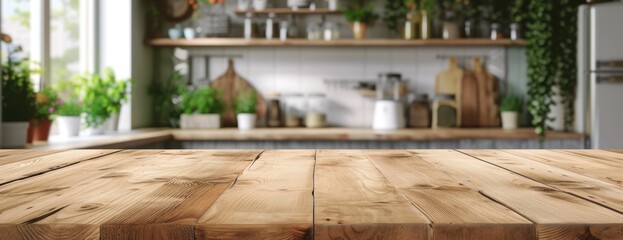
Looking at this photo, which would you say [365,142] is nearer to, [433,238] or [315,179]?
[315,179]

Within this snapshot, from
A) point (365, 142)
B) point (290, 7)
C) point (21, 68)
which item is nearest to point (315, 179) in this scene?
point (21, 68)

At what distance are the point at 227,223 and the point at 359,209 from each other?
176mm

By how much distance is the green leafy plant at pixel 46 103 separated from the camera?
2996 millimetres

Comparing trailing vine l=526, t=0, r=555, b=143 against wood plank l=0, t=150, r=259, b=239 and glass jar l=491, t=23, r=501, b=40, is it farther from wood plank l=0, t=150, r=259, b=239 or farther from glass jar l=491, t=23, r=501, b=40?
wood plank l=0, t=150, r=259, b=239

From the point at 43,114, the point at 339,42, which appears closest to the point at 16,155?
the point at 43,114

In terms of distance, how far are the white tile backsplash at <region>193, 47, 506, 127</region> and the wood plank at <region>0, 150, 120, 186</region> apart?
9.92 feet

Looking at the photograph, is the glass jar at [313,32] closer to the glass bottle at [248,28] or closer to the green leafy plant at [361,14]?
the green leafy plant at [361,14]

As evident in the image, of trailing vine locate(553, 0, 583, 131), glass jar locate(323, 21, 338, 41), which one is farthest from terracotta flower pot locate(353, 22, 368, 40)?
trailing vine locate(553, 0, 583, 131)

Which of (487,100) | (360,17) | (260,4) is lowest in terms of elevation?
(487,100)

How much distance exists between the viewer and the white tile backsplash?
4648mm

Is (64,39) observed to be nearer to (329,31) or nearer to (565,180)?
(329,31)

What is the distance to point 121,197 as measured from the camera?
894 mm

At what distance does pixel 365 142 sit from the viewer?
12.8 ft

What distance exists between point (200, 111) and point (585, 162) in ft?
10.5
